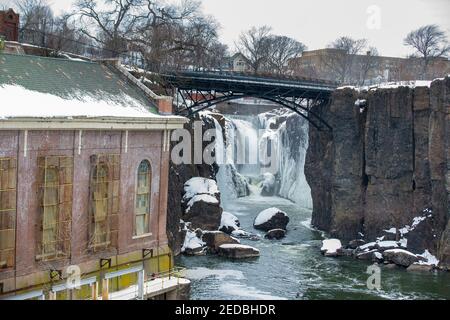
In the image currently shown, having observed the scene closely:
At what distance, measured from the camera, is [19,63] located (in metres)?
14.6

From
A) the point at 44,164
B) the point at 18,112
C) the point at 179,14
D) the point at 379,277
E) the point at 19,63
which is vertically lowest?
the point at 379,277

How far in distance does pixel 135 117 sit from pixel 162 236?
10.2ft

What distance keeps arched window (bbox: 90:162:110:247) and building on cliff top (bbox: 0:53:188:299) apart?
0.07 feet

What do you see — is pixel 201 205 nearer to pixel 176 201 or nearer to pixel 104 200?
pixel 176 201

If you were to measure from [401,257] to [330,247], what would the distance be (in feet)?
12.1

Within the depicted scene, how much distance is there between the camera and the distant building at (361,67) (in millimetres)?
54406

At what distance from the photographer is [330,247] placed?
32.6m

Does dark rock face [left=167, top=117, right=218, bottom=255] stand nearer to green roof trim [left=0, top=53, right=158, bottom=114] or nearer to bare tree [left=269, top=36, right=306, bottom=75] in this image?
green roof trim [left=0, top=53, right=158, bottom=114]

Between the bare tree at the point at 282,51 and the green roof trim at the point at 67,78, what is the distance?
5020 centimetres

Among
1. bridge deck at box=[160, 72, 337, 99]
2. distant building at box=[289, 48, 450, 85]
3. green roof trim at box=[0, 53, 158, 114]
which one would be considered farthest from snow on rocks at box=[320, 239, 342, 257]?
distant building at box=[289, 48, 450, 85]

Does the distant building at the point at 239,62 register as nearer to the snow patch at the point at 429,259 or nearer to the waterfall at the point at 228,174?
the waterfall at the point at 228,174

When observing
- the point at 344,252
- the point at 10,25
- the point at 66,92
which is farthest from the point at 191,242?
the point at 66,92

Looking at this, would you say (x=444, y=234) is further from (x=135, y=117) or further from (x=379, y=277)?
(x=135, y=117)
